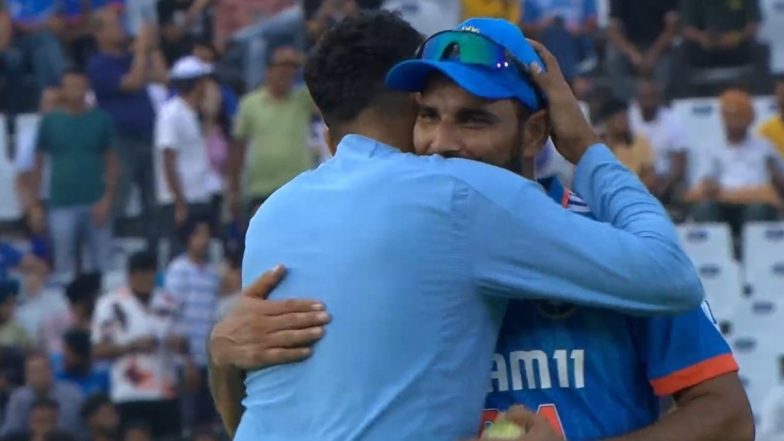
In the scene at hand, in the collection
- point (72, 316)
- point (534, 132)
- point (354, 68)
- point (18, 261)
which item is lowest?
point (72, 316)

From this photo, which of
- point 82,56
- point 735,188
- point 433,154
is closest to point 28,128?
point 82,56

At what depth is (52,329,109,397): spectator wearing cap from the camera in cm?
823

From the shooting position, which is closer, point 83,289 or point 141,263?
point 141,263

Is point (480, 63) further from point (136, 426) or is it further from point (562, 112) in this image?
point (136, 426)

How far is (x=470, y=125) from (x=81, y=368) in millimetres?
6068

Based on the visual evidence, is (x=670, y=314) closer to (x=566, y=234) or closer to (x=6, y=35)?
(x=566, y=234)

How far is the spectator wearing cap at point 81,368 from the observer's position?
8.23 m

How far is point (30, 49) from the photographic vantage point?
9844mm

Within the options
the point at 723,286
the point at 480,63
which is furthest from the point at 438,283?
the point at 723,286

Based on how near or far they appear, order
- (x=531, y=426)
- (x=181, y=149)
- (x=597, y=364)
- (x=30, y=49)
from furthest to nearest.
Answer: (x=30, y=49) < (x=181, y=149) < (x=597, y=364) < (x=531, y=426)

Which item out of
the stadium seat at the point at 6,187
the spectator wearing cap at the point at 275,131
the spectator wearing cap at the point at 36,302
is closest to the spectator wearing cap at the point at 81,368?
the spectator wearing cap at the point at 36,302

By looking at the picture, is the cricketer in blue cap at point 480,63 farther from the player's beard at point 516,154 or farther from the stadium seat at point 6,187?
the stadium seat at point 6,187

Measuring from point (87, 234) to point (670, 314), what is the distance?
6995mm

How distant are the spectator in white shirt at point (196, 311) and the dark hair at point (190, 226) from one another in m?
0.19
